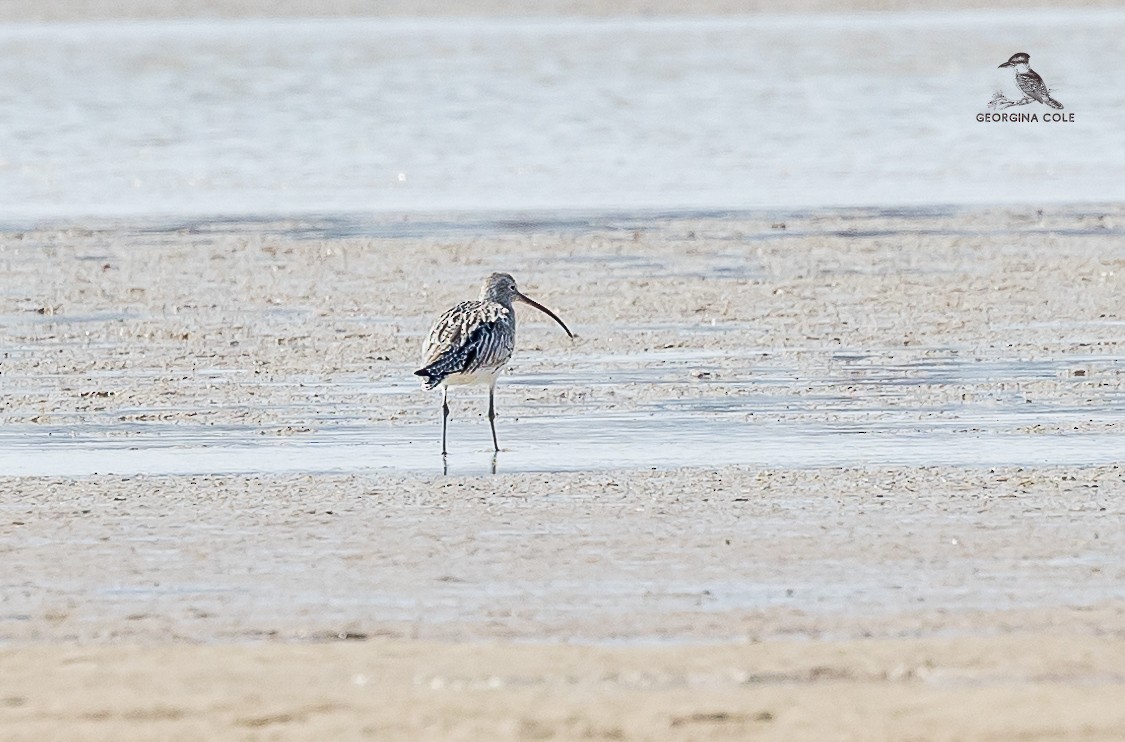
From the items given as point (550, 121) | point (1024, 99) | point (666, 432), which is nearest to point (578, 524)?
point (666, 432)

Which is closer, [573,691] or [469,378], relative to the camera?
[573,691]

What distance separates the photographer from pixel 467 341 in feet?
37.4

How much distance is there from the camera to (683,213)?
22.3 m

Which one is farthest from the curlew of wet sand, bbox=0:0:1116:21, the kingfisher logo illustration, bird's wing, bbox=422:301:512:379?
wet sand, bbox=0:0:1116:21

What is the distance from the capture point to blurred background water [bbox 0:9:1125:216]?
81.7 ft

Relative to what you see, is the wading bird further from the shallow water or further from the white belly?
the white belly

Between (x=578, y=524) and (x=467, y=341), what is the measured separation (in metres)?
2.48

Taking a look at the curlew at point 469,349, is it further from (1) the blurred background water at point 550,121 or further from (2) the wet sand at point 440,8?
(2) the wet sand at point 440,8

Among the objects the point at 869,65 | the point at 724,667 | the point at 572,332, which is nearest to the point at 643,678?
the point at 724,667

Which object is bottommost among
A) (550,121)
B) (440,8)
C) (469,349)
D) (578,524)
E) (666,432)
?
Result: (578,524)

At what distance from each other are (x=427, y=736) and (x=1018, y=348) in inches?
333

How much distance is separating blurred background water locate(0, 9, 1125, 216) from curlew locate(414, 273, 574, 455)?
1113 centimetres

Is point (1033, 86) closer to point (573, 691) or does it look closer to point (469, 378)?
point (469, 378)

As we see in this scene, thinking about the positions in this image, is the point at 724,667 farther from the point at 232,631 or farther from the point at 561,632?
the point at 232,631
